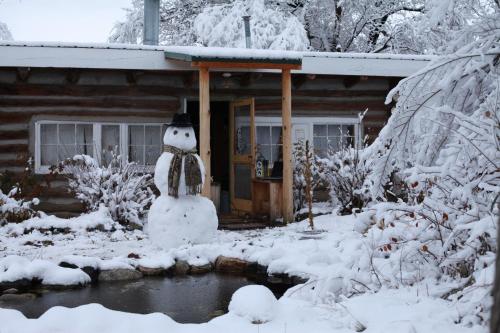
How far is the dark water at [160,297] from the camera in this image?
5.81m

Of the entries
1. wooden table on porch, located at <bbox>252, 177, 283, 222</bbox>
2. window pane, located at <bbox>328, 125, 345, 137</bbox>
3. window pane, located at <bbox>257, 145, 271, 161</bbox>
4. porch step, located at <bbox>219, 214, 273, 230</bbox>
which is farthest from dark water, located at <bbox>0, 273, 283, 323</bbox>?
window pane, located at <bbox>328, 125, 345, 137</bbox>

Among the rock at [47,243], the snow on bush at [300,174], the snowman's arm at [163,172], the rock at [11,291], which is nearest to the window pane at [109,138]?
the rock at [47,243]

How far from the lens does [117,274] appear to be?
719 cm

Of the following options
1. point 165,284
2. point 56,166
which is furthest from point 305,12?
point 165,284

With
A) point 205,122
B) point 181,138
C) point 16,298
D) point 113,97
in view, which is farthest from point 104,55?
point 16,298

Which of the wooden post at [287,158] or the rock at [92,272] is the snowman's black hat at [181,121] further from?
the wooden post at [287,158]

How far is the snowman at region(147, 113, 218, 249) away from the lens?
322 inches

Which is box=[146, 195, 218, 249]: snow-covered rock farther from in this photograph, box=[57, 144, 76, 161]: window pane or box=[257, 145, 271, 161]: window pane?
box=[257, 145, 271, 161]: window pane

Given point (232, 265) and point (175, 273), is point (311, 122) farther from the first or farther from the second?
point (175, 273)

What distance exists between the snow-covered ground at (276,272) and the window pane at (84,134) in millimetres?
2329

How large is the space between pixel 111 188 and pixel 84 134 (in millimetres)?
1684

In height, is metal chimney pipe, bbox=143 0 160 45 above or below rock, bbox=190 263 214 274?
above

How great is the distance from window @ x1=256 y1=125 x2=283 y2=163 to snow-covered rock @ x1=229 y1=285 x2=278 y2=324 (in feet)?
23.3

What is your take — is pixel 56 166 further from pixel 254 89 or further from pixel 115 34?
pixel 115 34
